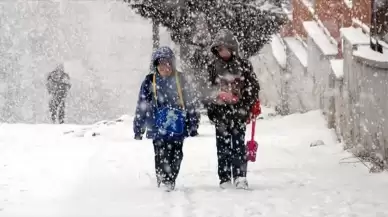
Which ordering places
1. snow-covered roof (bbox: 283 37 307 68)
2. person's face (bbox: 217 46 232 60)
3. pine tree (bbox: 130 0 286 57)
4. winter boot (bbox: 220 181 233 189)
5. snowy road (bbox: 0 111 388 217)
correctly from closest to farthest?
1. snowy road (bbox: 0 111 388 217)
2. person's face (bbox: 217 46 232 60)
3. winter boot (bbox: 220 181 233 189)
4. pine tree (bbox: 130 0 286 57)
5. snow-covered roof (bbox: 283 37 307 68)

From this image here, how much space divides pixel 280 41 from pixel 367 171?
38.7 ft

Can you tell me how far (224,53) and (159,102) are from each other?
760 mm

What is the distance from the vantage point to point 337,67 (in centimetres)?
1127

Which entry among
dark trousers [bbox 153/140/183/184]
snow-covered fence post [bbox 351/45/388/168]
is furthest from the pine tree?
dark trousers [bbox 153/140/183/184]

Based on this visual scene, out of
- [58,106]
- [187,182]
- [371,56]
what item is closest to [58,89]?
[58,106]

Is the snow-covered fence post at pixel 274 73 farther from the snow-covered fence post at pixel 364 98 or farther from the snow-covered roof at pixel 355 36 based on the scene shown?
the snow-covered fence post at pixel 364 98

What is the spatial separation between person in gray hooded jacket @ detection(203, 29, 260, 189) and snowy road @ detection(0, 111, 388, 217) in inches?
13.4

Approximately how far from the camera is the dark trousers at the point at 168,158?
7141 mm

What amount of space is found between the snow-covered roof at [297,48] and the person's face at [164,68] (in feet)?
29.8

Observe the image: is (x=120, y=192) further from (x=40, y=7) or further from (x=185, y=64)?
(x=40, y=7)

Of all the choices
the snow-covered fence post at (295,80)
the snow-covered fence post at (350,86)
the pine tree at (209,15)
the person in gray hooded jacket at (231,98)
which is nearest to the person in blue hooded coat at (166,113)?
the person in gray hooded jacket at (231,98)

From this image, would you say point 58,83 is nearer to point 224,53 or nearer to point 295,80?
point 295,80

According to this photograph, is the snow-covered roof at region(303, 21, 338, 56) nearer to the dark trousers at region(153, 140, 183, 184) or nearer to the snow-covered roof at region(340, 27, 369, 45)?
the snow-covered roof at region(340, 27, 369, 45)

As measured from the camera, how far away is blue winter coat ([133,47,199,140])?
7.08 meters
